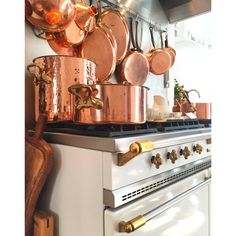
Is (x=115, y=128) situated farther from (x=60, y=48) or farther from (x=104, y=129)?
(x=60, y=48)

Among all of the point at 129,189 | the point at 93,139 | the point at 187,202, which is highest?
the point at 93,139

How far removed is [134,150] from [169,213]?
0.35 meters

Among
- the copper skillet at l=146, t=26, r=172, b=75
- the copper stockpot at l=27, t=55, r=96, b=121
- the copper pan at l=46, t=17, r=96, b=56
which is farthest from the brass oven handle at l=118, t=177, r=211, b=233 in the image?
the copper skillet at l=146, t=26, r=172, b=75

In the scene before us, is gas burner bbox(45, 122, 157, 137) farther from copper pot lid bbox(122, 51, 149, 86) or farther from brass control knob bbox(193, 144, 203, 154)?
copper pot lid bbox(122, 51, 149, 86)

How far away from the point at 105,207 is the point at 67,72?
1.59ft

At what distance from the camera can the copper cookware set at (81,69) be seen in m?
0.69

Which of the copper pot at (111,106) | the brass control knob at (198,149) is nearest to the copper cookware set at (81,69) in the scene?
the copper pot at (111,106)

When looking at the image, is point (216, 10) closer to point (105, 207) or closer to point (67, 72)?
point (105, 207)

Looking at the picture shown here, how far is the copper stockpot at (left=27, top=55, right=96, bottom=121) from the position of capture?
83 centimetres

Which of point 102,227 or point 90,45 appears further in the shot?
point 90,45

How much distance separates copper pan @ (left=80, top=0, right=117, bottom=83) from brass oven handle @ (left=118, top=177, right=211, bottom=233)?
2.16 feet

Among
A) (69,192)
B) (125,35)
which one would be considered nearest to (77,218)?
(69,192)

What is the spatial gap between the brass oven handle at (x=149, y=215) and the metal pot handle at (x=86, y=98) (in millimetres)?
316

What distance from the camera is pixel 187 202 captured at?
893 mm
